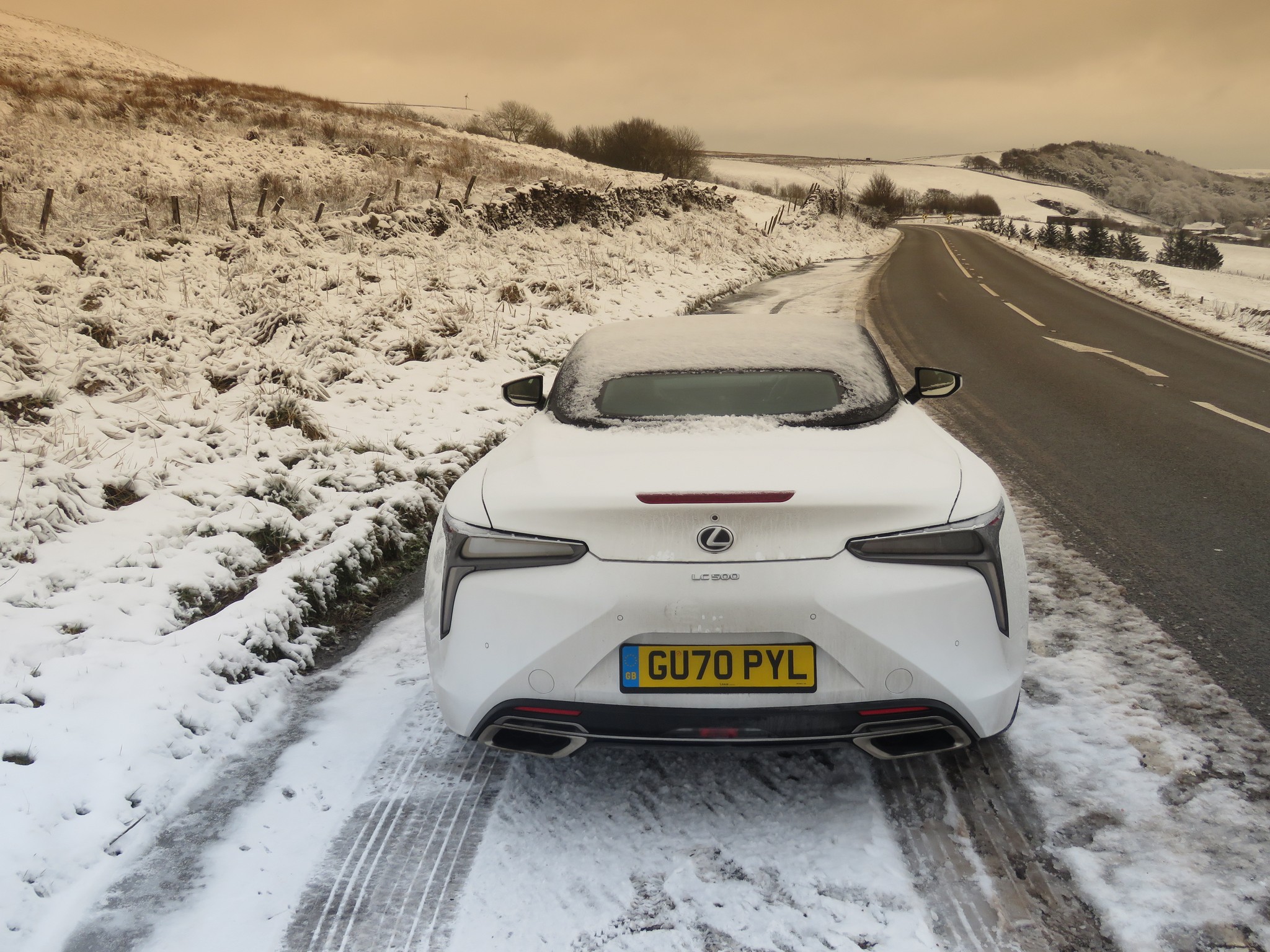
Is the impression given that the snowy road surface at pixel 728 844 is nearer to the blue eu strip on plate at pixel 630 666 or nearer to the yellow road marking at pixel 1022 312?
the blue eu strip on plate at pixel 630 666

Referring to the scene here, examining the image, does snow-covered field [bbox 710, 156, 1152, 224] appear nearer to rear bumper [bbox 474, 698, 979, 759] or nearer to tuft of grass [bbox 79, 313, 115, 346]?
tuft of grass [bbox 79, 313, 115, 346]

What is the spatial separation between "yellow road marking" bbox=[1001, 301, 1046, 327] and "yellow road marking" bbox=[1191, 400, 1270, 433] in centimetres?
691

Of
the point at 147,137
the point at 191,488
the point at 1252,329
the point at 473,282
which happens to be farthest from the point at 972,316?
the point at 147,137

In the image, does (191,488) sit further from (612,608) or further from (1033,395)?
(1033,395)

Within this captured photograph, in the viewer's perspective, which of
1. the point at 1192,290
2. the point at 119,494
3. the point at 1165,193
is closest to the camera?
the point at 119,494

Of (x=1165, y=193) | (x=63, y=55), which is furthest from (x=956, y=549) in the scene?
(x=1165, y=193)

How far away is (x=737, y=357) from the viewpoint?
3.26 meters

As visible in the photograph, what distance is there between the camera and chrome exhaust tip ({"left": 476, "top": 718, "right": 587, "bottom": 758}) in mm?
2266

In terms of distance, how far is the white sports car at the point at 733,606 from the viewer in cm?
210

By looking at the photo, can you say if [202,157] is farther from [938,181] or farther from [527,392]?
[938,181]

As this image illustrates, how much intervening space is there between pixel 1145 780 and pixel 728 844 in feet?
4.09

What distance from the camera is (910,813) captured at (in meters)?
2.40

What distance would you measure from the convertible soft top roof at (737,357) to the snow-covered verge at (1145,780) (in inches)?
46.2

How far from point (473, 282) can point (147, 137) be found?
16.6 meters
